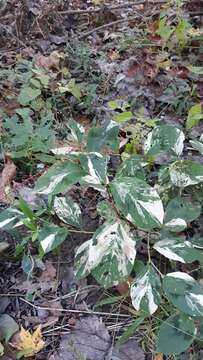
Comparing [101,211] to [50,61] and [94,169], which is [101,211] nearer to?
[94,169]

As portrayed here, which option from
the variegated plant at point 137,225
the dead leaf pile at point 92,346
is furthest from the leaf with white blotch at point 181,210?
the dead leaf pile at point 92,346

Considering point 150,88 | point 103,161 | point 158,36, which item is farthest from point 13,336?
point 158,36

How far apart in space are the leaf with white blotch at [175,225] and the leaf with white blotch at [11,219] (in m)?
0.50

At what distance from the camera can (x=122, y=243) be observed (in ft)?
4.91

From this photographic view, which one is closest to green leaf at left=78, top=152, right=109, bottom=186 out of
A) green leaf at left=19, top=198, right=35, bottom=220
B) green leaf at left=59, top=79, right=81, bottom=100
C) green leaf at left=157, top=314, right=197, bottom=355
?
green leaf at left=19, top=198, right=35, bottom=220

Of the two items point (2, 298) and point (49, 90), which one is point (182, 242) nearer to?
point (2, 298)

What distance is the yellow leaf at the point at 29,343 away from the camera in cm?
149

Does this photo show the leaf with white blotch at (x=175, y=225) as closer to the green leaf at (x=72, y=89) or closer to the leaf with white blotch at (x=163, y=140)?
the leaf with white blotch at (x=163, y=140)

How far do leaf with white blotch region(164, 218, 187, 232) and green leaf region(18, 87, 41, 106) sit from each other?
97 centimetres

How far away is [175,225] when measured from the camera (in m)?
1.61

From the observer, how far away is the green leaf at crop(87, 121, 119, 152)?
172 cm

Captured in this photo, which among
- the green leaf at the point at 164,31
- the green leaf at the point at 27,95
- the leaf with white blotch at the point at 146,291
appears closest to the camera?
the leaf with white blotch at the point at 146,291

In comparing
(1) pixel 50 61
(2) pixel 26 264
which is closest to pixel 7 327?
(2) pixel 26 264

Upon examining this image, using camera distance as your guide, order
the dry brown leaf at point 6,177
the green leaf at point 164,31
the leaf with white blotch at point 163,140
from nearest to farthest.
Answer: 1. the leaf with white blotch at point 163,140
2. the dry brown leaf at point 6,177
3. the green leaf at point 164,31
